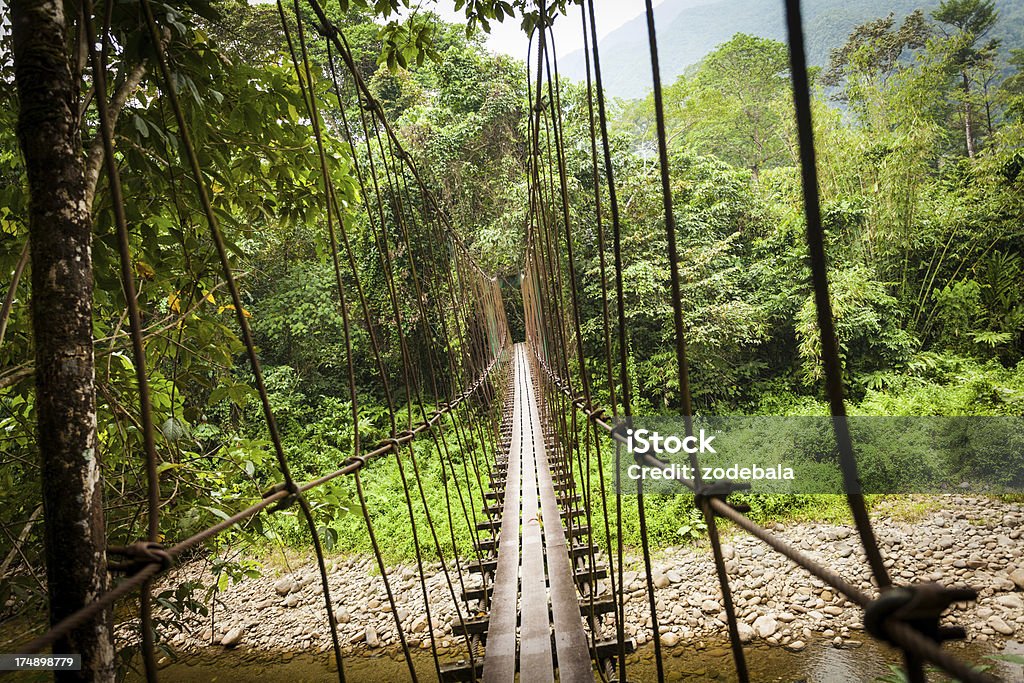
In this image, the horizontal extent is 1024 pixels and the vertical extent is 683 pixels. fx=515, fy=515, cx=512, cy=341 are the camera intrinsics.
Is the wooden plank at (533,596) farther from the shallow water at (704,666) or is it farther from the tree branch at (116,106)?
the shallow water at (704,666)

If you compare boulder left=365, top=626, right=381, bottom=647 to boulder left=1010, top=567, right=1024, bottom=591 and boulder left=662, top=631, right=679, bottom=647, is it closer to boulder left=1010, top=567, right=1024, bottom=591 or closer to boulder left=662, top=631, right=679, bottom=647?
boulder left=662, top=631, right=679, bottom=647

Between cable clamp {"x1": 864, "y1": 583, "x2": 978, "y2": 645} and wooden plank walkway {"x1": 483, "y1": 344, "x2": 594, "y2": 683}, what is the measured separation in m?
0.79

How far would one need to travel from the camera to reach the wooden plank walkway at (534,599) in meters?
0.97

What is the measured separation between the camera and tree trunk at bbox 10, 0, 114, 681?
0.52 meters

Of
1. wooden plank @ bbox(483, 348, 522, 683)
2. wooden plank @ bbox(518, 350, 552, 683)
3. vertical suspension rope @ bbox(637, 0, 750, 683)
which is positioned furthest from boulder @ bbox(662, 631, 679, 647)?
vertical suspension rope @ bbox(637, 0, 750, 683)

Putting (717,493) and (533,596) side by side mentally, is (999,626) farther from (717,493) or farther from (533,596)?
(717,493)

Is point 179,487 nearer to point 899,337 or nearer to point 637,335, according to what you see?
point 637,335

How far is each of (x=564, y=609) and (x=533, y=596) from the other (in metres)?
0.12

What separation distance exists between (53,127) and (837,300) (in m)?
7.69

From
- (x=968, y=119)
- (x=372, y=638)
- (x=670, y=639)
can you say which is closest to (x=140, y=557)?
(x=670, y=639)

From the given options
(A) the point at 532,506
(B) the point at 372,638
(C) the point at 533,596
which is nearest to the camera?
(C) the point at 533,596

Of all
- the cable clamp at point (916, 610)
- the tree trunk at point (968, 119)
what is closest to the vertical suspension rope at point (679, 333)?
the cable clamp at point (916, 610)

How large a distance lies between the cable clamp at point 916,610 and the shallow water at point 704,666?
3774mm

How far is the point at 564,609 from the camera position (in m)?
1.12
